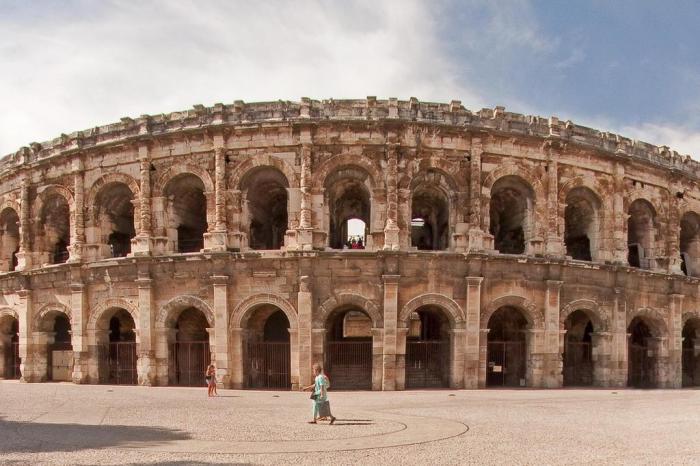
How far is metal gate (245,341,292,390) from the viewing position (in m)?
19.4

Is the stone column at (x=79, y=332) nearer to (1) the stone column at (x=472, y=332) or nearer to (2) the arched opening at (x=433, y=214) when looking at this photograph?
(2) the arched opening at (x=433, y=214)

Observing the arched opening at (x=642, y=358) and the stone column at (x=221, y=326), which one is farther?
the arched opening at (x=642, y=358)

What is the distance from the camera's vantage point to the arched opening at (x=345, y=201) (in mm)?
19359

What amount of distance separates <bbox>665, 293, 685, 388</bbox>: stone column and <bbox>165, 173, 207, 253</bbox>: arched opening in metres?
17.4

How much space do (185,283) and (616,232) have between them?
1462 centimetres

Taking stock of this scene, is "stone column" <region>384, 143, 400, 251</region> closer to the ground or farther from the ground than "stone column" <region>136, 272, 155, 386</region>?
farther from the ground

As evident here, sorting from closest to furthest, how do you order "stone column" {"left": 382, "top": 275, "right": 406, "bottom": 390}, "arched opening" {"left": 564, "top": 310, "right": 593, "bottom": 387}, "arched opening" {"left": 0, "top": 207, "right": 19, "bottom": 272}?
"stone column" {"left": 382, "top": 275, "right": 406, "bottom": 390}
"arched opening" {"left": 564, "top": 310, "right": 593, "bottom": 387}
"arched opening" {"left": 0, "top": 207, "right": 19, "bottom": 272}

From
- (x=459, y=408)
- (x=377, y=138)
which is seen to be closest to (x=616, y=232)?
(x=377, y=138)

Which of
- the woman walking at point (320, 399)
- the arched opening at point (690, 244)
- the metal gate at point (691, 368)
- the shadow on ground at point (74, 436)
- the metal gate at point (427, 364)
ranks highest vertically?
the arched opening at point (690, 244)

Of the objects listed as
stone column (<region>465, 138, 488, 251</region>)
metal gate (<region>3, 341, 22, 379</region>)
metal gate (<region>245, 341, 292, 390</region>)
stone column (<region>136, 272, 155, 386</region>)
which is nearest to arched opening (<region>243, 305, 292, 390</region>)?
metal gate (<region>245, 341, 292, 390</region>)

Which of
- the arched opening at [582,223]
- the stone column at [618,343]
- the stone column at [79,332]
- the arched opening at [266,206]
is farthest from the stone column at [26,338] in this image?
the stone column at [618,343]

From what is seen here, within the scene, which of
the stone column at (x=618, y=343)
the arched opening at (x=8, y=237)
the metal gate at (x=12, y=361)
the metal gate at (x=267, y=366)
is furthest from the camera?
the arched opening at (x=8, y=237)

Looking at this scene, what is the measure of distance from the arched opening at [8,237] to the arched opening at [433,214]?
15.8 meters

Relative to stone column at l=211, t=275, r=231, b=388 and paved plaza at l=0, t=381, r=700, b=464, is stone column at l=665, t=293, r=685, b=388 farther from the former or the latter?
stone column at l=211, t=275, r=231, b=388
